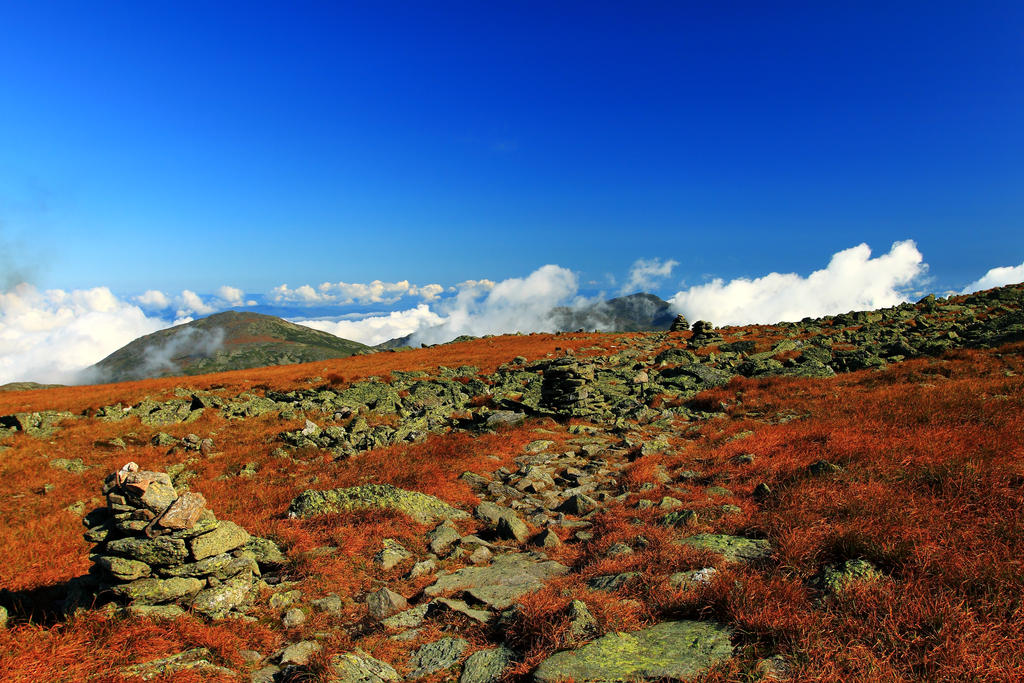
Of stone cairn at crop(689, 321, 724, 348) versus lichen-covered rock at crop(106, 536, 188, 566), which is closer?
lichen-covered rock at crop(106, 536, 188, 566)

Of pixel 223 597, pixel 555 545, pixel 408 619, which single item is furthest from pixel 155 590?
pixel 555 545

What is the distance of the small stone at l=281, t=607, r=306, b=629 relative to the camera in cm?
792

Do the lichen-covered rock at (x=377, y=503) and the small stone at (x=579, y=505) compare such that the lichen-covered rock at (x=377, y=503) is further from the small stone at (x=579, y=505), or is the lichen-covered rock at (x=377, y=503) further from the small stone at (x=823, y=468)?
the small stone at (x=823, y=468)

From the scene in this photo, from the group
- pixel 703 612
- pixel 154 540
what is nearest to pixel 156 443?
pixel 154 540

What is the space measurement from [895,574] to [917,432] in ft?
29.4

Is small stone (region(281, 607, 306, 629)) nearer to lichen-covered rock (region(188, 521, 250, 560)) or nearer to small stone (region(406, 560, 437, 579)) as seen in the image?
lichen-covered rock (region(188, 521, 250, 560))

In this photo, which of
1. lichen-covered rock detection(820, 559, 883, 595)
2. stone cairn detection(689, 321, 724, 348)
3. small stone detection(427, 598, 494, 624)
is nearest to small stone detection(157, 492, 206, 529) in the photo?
small stone detection(427, 598, 494, 624)

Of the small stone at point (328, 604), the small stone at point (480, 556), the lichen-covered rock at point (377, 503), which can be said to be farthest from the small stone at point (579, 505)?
the small stone at point (328, 604)

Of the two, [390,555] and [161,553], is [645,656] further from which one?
[161,553]

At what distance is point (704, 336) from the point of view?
50.8 m

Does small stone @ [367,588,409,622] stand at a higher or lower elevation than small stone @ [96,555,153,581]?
lower

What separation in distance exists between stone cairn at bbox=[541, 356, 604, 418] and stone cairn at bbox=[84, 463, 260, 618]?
17.9 meters

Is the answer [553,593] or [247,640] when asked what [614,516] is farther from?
[247,640]

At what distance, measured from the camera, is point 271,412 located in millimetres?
28906
